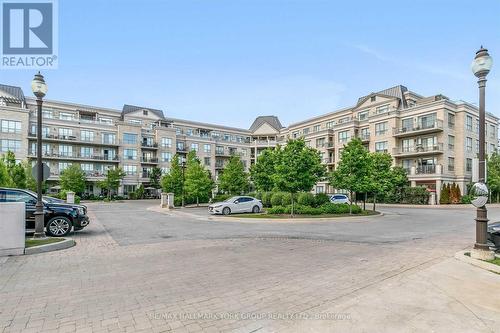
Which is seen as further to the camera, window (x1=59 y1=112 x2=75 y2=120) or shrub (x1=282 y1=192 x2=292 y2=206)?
window (x1=59 y1=112 x2=75 y2=120)

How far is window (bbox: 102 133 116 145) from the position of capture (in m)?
54.3

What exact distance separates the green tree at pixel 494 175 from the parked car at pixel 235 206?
117 feet

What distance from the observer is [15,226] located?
28.0 ft

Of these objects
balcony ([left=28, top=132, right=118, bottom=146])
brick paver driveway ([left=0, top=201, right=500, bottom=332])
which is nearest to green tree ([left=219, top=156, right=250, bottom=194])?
brick paver driveway ([left=0, top=201, right=500, bottom=332])

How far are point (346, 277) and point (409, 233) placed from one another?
911cm

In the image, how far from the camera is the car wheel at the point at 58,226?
11680mm

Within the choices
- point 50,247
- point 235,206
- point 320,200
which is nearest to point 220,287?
point 50,247

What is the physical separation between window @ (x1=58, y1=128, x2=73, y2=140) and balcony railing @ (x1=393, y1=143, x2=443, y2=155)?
5508cm

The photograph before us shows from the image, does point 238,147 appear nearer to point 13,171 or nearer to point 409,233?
point 13,171

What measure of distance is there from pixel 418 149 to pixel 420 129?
2961mm

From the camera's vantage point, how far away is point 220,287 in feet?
18.8

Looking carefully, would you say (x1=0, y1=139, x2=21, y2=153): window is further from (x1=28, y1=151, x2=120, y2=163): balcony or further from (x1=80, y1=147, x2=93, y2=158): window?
(x1=80, y1=147, x2=93, y2=158): window

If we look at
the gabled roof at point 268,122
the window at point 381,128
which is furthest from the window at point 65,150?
the window at point 381,128

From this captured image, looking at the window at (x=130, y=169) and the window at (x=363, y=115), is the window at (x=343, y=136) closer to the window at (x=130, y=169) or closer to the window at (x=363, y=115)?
the window at (x=363, y=115)
